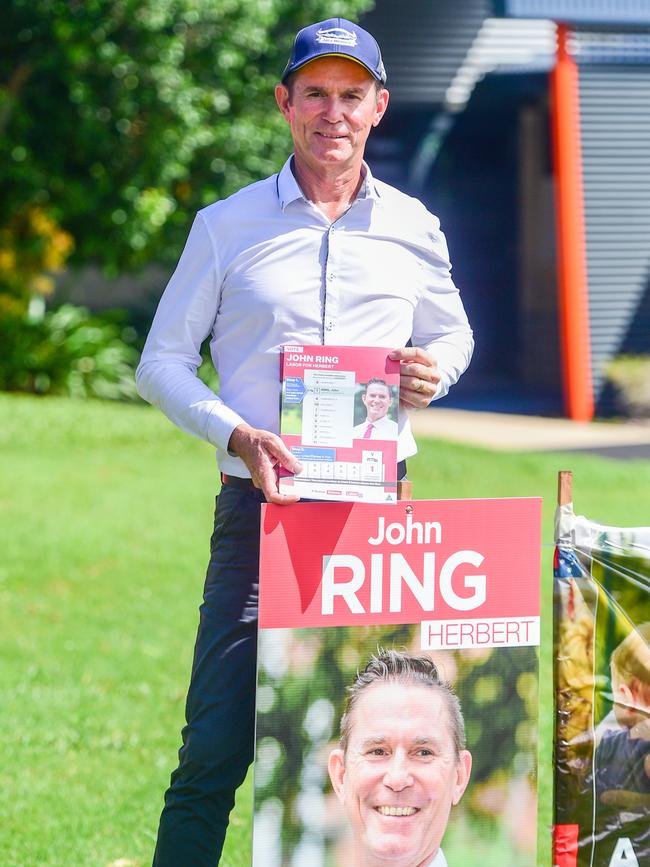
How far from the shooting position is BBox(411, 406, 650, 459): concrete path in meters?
13.8

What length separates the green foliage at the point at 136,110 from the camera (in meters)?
13.2

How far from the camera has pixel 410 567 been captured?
2.99m

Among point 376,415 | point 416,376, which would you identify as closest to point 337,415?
point 376,415

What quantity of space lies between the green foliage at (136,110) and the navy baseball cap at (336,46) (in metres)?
10.4

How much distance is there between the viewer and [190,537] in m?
8.99

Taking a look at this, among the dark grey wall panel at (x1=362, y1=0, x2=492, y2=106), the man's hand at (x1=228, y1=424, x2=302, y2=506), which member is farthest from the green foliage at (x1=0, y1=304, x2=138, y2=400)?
the man's hand at (x1=228, y1=424, x2=302, y2=506)

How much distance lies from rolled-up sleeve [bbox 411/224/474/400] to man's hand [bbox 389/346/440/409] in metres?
0.20

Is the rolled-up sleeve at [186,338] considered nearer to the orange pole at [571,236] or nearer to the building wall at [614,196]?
the orange pole at [571,236]

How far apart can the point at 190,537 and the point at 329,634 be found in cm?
612

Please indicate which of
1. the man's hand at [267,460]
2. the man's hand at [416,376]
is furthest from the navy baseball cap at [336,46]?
the man's hand at [267,460]

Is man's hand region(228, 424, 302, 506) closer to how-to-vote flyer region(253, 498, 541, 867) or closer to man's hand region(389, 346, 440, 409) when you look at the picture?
how-to-vote flyer region(253, 498, 541, 867)

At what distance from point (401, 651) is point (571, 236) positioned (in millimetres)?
13502

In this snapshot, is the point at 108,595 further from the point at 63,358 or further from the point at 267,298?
the point at 63,358

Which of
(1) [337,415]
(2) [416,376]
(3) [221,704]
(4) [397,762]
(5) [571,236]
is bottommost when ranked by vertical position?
(4) [397,762]
